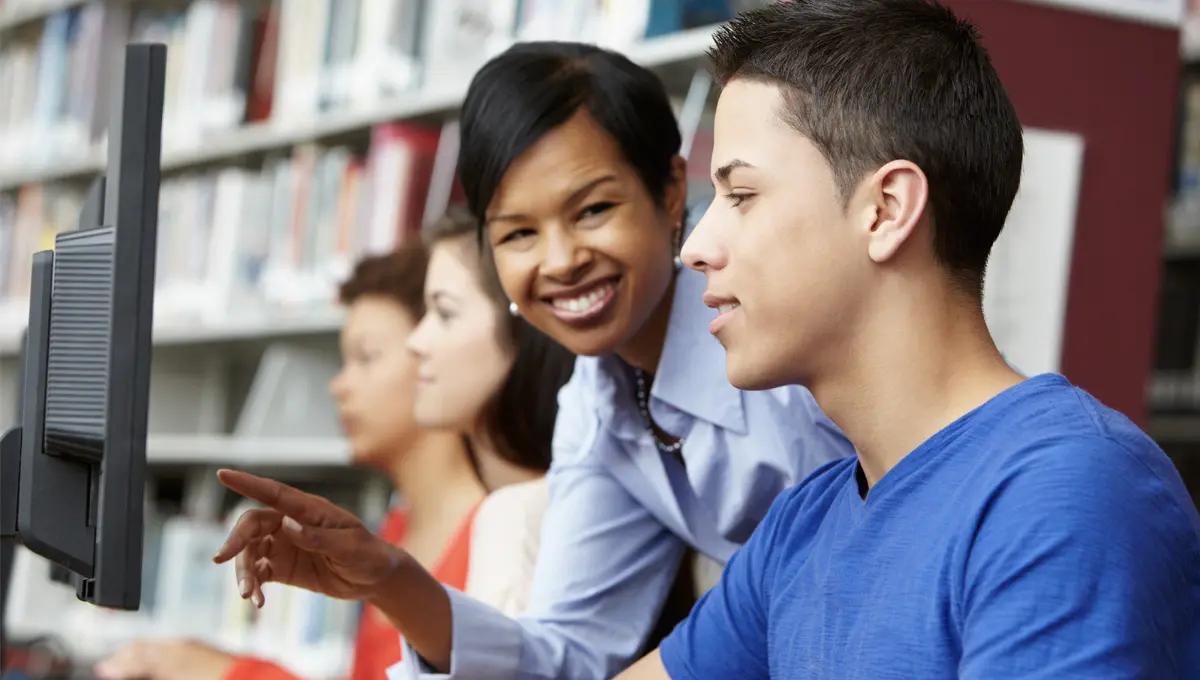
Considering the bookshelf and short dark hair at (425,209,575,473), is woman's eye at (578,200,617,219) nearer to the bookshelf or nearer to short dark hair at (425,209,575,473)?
short dark hair at (425,209,575,473)

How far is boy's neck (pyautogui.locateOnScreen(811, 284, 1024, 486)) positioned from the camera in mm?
921

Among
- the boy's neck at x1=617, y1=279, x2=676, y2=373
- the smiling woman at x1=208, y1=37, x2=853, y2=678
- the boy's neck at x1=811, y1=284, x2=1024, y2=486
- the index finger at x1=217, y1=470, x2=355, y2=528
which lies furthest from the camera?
the boy's neck at x1=617, y1=279, x2=676, y2=373

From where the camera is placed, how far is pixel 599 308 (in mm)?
1400

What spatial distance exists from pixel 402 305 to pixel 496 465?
0.41 metres

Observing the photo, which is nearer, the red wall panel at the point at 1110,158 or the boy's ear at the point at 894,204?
the boy's ear at the point at 894,204

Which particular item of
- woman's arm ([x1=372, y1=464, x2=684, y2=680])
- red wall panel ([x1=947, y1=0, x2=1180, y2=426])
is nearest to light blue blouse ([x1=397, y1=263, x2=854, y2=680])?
woman's arm ([x1=372, y1=464, x2=684, y2=680])

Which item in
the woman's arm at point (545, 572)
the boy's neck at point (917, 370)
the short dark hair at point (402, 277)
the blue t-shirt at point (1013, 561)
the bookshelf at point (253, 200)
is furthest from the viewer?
the bookshelf at point (253, 200)

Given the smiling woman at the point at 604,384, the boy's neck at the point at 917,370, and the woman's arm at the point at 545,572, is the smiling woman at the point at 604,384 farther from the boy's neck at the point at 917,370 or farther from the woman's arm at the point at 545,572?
the boy's neck at the point at 917,370

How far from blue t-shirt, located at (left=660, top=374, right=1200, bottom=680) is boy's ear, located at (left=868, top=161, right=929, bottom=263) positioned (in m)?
0.12

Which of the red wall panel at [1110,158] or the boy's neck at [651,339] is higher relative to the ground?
the red wall panel at [1110,158]

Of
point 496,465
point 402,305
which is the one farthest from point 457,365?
point 402,305

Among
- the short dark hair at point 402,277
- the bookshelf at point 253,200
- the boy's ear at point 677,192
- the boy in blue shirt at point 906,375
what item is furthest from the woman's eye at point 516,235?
the short dark hair at point 402,277

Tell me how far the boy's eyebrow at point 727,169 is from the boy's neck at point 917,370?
0.14 m

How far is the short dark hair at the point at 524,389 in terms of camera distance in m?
1.95
